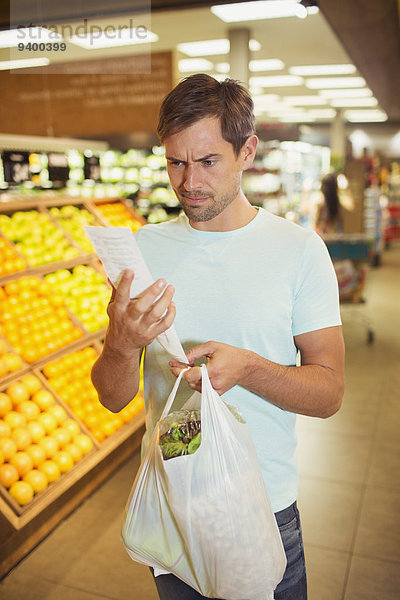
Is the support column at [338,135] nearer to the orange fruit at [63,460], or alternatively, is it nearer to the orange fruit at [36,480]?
the orange fruit at [63,460]

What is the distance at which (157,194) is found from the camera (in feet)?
30.8

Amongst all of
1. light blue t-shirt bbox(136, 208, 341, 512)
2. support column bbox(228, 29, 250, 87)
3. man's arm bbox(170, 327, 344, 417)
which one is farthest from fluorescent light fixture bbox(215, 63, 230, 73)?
man's arm bbox(170, 327, 344, 417)

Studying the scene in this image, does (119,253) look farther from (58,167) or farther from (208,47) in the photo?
(208,47)

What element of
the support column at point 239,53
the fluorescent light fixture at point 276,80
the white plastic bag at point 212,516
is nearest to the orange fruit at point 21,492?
the white plastic bag at point 212,516

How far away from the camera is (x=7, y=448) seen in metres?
2.45

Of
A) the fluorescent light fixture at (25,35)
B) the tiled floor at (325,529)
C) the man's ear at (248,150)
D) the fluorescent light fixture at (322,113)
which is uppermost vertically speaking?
the fluorescent light fixture at (322,113)

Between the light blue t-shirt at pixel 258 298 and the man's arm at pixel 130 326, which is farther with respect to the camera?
the light blue t-shirt at pixel 258 298

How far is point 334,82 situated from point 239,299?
9.05 meters

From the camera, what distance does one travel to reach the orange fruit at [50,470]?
101 inches

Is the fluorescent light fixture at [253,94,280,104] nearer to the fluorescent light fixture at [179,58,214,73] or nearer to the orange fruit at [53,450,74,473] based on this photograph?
the fluorescent light fixture at [179,58,214,73]

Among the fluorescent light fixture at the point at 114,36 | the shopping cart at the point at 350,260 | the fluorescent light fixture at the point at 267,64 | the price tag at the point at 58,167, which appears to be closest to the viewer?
the fluorescent light fixture at the point at 114,36

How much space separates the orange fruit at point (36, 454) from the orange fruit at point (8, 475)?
137 mm

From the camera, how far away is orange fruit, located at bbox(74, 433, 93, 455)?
9.28ft

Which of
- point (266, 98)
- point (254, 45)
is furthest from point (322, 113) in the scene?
point (254, 45)
